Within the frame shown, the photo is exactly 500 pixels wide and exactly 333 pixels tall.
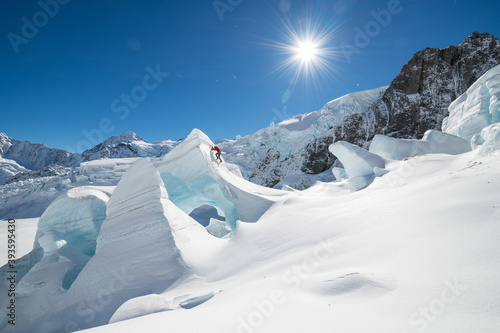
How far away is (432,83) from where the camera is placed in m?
43.6

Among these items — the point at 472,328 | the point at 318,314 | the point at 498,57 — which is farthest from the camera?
the point at 498,57

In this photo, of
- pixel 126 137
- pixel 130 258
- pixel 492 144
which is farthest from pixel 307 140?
pixel 126 137

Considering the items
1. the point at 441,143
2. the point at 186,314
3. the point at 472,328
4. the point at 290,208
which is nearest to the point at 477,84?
the point at 441,143

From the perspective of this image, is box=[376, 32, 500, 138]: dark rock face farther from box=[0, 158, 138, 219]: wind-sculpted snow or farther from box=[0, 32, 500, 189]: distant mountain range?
box=[0, 158, 138, 219]: wind-sculpted snow

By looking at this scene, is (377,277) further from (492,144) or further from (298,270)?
(492,144)

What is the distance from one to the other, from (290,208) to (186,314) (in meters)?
5.66

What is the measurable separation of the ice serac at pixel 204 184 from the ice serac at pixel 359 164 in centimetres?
523

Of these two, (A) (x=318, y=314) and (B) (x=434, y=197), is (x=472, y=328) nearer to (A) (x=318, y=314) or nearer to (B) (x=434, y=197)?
(A) (x=318, y=314)

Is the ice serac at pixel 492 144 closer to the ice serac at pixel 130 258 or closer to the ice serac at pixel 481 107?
the ice serac at pixel 481 107

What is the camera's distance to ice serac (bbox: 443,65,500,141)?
1228 centimetres

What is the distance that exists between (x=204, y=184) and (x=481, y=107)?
18.8 m

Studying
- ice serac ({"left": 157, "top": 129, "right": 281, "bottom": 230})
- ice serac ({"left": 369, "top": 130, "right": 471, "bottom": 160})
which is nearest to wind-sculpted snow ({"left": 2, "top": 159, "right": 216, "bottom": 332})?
ice serac ({"left": 157, "top": 129, "right": 281, "bottom": 230})

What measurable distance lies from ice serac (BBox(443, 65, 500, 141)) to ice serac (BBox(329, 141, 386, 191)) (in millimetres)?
6206

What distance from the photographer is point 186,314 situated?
2.82 m
